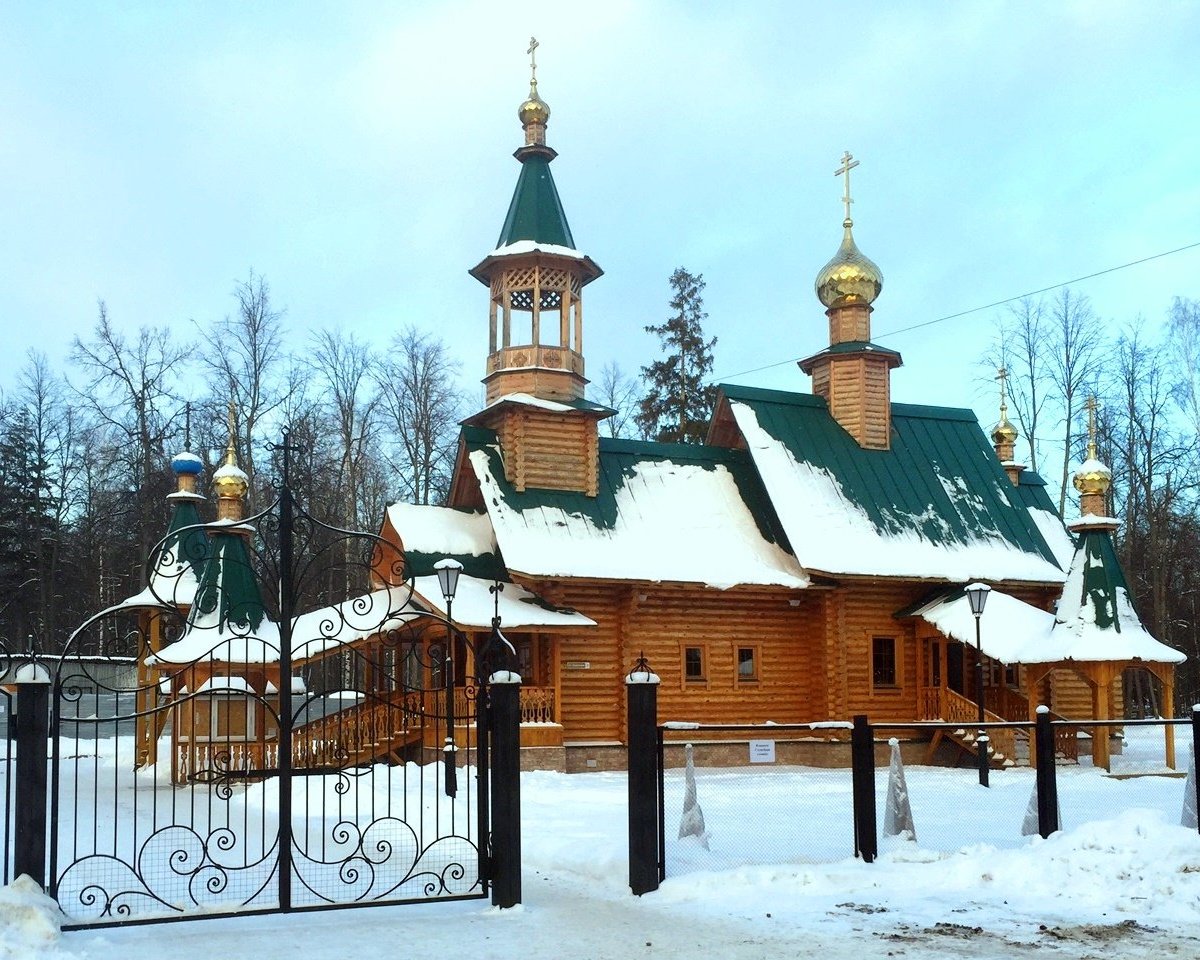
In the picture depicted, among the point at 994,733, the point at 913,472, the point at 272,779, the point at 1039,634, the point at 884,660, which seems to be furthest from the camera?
the point at 913,472

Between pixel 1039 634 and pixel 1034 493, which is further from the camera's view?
pixel 1034 493

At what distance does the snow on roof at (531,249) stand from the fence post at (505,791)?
17.0m

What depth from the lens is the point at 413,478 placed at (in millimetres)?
41719

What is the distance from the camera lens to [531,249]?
2486 centimetres

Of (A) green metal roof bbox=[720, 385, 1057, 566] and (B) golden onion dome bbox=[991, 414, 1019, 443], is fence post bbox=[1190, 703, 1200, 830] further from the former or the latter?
(B) golden onion dome bbox=[991, 414, 1019, 443]

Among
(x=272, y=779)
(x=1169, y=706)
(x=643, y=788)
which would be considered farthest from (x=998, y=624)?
(x=643, y=788)

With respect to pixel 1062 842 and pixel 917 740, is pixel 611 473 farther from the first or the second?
pixel 1062 842

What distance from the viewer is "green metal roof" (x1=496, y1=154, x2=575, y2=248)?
25422 millimetres

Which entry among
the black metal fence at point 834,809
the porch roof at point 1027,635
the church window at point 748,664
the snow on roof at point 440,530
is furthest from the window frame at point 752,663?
the black metal fence at point 834,809

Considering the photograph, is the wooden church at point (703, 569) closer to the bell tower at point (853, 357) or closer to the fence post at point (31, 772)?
the bell tower at point (853, 357)

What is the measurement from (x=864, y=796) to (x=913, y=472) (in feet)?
56.9

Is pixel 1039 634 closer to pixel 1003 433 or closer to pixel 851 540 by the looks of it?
pixel 851 540

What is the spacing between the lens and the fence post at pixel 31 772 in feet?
25.6

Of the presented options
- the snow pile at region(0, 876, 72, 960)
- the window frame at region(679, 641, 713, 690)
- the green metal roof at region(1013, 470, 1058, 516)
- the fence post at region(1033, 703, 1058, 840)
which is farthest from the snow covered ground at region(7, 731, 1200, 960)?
the green metal roof at region(1013, 470, 1058, 516)
